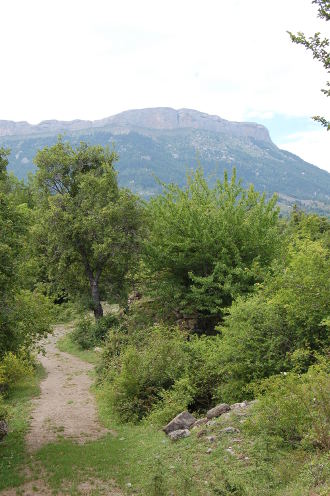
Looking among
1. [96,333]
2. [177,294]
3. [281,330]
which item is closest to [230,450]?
[281,330]

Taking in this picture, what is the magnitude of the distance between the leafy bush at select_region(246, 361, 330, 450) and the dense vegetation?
3 cm

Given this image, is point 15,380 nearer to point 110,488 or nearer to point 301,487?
point 110,488

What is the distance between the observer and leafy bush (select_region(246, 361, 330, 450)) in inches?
340

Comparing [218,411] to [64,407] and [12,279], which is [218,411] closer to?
[12,279]

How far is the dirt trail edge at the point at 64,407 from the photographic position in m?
14.9

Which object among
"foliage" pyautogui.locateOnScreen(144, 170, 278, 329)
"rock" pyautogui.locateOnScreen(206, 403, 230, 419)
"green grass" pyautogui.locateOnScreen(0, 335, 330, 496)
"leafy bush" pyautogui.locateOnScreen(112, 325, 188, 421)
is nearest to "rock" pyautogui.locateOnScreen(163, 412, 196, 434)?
"green grass" pyautogui.locateOnScreen(0, 335, 330, 496)

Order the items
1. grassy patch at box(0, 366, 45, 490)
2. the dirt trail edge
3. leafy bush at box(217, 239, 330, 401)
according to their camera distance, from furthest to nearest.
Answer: the dirt trail edge < leafy bush at box(217, 239, 330, 401) < grassy patch at box(0, 366, 45, 490)

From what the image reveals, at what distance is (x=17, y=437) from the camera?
14.4 meters

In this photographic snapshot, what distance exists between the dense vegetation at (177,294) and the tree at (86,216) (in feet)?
0.32

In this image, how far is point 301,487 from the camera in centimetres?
708

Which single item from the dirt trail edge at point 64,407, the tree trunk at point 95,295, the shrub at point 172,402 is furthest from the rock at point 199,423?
the tree trunk at point 95,295

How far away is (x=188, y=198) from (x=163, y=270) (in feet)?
15.9

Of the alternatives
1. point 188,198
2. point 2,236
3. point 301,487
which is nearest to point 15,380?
point 2,236

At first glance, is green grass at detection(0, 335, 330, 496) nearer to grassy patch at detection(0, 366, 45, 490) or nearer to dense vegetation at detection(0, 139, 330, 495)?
grassy patch at detection(0, 366, 45, 490)
